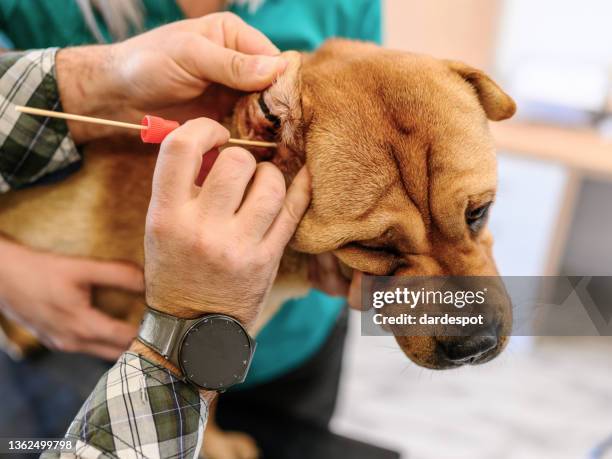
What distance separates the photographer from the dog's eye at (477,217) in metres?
0.79

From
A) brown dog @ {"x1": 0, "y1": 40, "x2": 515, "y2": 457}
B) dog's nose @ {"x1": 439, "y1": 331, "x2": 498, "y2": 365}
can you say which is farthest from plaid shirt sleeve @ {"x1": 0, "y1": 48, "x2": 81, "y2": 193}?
dog's nose @ {"x1": 439, "y1": 331, "x2": 498, "y2": 365}

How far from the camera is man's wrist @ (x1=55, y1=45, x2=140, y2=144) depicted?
0.77 meters

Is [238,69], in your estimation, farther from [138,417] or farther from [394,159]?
[138,417]

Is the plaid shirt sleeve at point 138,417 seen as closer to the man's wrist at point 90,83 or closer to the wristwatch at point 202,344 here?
the wristwatch at point 202,344

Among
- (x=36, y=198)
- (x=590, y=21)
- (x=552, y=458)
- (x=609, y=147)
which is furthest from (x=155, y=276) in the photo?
(x=609, y=147)

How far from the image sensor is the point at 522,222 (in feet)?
7.09

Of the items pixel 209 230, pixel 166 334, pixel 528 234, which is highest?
pixel 209 230

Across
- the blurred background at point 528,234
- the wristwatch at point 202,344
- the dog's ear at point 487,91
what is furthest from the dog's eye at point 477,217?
the blurred background at point 528,234

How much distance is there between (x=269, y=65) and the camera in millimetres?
716

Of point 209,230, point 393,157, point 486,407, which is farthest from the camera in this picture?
point 486,407

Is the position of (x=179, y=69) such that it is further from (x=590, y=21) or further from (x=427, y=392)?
(x=427, y=392)

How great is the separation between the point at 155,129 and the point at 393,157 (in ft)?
1.02

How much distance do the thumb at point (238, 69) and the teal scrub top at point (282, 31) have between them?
29 cm

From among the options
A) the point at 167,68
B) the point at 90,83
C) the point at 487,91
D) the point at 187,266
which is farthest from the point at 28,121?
the point at 487,91
